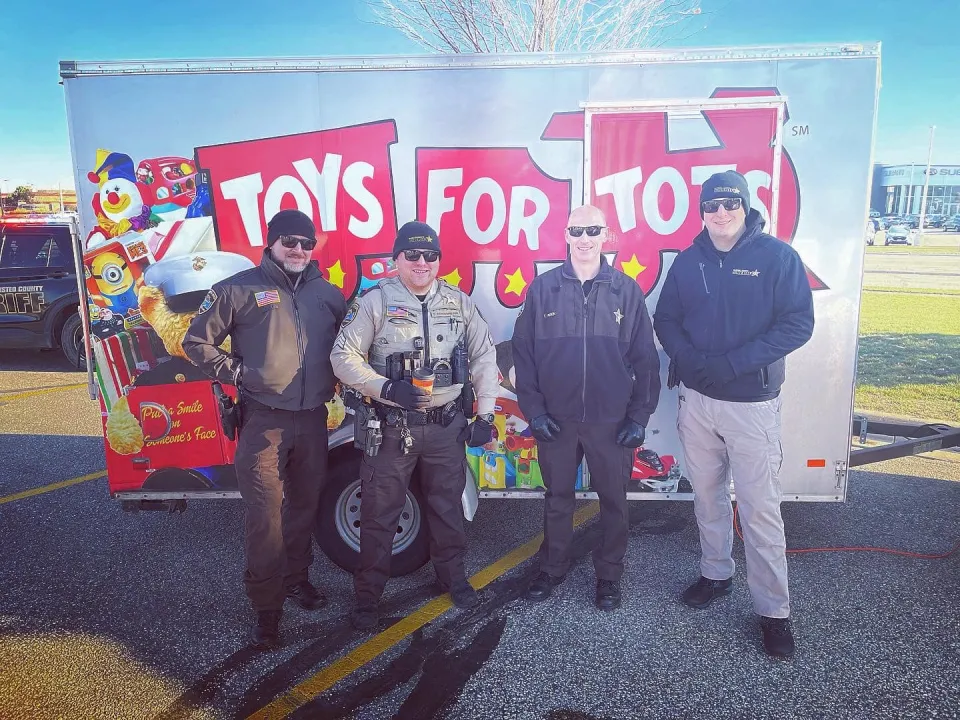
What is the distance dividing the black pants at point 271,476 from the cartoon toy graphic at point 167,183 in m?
1.33

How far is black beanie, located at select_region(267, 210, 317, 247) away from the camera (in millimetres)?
3211

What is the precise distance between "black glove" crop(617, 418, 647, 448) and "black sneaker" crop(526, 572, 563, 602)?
949 millimetres

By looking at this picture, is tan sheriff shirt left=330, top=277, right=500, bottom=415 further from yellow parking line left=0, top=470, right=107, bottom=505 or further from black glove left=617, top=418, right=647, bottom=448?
yellow parking line left=0, top=470, right=107, bottom=505

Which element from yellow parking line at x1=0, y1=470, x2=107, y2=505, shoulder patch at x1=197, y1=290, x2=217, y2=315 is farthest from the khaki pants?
yellow parking line at x1=0, y1=470, x2=107, y2=505

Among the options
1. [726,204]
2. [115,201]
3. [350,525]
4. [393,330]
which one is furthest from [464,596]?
[115,201]

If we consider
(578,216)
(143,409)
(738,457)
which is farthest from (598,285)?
(143,409)

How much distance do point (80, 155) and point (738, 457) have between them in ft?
13.1

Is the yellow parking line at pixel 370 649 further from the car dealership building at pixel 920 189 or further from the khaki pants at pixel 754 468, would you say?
the car dealership building at pixel 920 189

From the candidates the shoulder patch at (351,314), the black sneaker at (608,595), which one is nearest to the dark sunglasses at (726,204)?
the shoulder patch at (351,314)

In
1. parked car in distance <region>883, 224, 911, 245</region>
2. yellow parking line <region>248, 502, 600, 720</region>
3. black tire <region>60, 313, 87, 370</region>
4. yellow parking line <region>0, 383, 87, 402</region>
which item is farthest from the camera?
parked car in distance <region>883, 224, 911, 245</region>

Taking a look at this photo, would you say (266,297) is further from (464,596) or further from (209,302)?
(464,596)

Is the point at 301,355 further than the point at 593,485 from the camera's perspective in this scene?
No

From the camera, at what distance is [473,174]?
3643 mm

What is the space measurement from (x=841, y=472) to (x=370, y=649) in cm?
286
